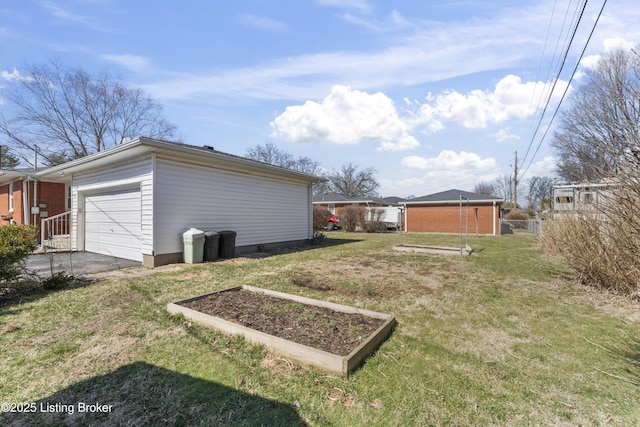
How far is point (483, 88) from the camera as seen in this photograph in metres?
10.6

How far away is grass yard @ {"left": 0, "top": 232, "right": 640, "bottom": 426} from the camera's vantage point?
2.15 meters

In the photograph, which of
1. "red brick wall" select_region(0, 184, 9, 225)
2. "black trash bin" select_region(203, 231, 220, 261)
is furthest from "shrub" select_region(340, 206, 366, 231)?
"red brick wall" select_region(0, 184, 9, 225)

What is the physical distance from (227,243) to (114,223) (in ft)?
12.2

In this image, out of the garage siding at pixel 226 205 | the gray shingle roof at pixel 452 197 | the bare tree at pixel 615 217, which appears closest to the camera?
the bare tree at pixel 615 217

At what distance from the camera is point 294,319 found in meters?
3.74

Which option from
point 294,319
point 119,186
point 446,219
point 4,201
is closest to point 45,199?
point 4,201

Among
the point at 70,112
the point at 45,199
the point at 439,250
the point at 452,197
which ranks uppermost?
the point at 70,112

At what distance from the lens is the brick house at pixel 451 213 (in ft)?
68.7

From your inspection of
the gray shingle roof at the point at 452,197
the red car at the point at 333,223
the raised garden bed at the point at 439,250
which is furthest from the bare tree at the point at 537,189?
the raised garden bed at the point at 439,250

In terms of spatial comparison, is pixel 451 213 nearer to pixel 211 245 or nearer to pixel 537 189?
pixel 211 245

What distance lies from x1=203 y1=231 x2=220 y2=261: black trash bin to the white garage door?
71.0 inches

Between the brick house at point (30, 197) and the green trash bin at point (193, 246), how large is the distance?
30.0ft

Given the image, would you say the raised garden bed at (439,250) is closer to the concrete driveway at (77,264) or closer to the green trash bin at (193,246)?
the green trash bin at (193,246)

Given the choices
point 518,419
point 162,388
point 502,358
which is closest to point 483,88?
point 502,358
